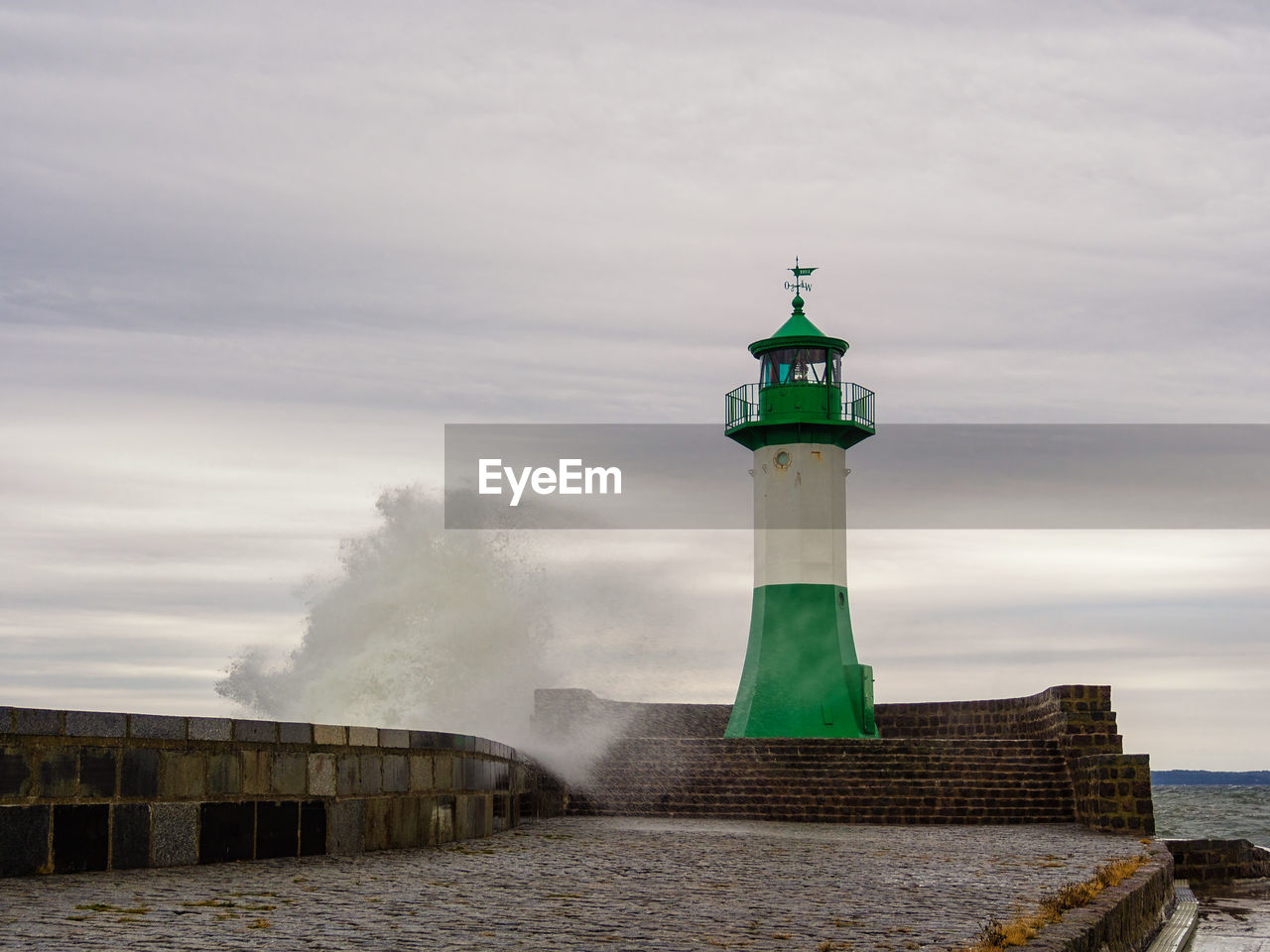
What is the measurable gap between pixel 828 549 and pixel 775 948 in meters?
16.9

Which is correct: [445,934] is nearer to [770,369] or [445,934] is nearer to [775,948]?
[775,948]

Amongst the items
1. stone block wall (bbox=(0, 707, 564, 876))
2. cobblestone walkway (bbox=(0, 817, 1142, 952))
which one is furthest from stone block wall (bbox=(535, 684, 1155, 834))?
stone block wall (bbox=(0, 707, 564, 876))

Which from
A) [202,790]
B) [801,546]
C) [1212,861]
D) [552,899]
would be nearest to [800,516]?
[801,546]

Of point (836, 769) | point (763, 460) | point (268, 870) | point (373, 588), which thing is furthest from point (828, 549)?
point (268, 870)

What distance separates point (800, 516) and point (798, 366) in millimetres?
2328

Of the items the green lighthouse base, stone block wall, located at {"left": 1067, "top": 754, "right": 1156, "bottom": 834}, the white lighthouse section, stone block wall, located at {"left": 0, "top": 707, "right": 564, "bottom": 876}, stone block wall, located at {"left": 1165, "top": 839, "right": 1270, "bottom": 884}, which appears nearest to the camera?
stone block wall, located at {"left": 0, "top": 707, "right": 564, "bottom": 876}

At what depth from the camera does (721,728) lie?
861 inches

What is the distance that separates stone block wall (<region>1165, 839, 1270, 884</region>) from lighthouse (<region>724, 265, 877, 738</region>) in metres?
5.62

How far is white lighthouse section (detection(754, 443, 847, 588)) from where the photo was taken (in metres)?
21.4

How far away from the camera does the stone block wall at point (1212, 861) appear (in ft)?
51.5

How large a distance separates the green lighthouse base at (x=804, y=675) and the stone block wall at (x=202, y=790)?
37.0 ft

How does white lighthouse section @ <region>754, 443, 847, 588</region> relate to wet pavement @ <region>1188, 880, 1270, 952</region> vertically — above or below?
above

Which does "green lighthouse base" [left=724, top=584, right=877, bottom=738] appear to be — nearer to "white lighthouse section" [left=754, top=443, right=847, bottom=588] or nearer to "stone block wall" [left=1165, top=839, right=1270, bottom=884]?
"white lighthouse section" [left=754, top=443, right=847, bottom=588]

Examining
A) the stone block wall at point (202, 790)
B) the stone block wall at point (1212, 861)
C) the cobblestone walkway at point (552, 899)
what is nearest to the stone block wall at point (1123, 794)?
the stone block wall at point (1212, 861)
